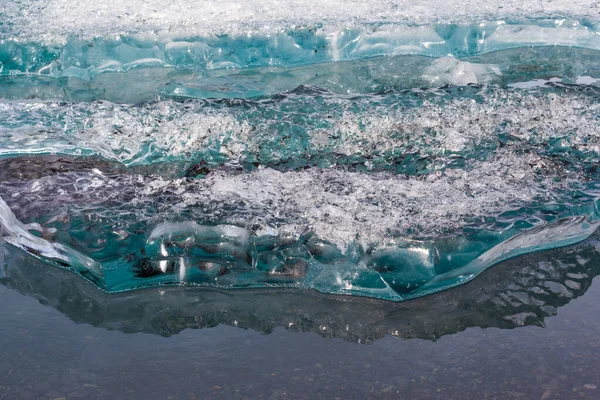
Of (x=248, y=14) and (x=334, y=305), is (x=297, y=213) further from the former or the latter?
(x=248, y=14)

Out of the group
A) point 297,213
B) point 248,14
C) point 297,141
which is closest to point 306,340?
point 297,213

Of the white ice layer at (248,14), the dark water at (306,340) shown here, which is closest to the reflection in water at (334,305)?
the dark water at (306,340)

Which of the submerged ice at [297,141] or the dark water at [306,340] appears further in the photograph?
the submerged ice at [297,141]

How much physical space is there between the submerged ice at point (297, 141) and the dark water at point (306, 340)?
0.27 feet

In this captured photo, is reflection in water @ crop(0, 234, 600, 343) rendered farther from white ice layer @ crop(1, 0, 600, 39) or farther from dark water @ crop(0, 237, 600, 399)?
white ice layer @ crop(1, 0, 600, 39)

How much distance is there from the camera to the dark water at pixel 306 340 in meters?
1.32

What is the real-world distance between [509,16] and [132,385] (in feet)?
10.1

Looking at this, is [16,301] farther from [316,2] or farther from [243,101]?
[316,2]

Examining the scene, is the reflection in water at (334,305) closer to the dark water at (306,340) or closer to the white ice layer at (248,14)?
the dark water at (306,340)

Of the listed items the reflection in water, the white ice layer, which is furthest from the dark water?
the white ice layer

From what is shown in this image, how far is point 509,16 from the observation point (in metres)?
3.68

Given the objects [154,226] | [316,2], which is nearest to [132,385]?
[154,226]

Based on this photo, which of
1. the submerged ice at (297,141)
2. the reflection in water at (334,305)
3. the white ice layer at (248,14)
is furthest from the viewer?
the white ice layer at (248,14)

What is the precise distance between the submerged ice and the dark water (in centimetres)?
8
